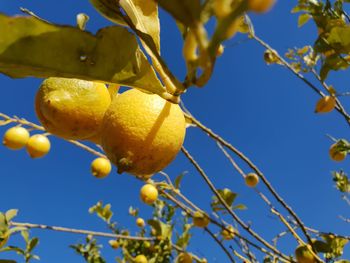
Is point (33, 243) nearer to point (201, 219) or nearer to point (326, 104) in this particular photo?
point (201, 219)

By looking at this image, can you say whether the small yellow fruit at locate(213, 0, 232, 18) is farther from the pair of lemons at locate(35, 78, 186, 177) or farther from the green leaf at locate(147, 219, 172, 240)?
the green leaf at locate(147, 219, 172, 240)

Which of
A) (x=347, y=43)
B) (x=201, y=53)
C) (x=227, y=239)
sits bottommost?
(x=227, y=239)

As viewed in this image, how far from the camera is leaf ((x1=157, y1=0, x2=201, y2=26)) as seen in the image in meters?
0.29

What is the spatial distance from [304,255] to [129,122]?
1.55 metres

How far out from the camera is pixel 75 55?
62 centimetres

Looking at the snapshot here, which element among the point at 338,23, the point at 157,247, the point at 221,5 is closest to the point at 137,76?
the point at 221,5

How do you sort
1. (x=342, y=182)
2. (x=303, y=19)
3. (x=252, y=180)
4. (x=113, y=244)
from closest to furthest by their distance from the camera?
(x=252, y=180)
(x=303, y=19)
(x=342, y=182)
(x=113, y=244)

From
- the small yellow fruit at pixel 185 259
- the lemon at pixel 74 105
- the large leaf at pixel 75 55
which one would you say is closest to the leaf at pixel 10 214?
the small yellow fruit at pixel 185 259

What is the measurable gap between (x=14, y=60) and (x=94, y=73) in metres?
0.14

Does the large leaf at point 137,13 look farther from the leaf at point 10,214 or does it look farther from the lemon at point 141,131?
the leaf at point 10,214

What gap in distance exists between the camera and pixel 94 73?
25.0 inches

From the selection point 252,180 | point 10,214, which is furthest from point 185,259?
point 10,214

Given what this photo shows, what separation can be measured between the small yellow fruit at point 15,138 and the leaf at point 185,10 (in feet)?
6.58

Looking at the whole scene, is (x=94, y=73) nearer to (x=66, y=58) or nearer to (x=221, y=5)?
(x=66, y=58)
